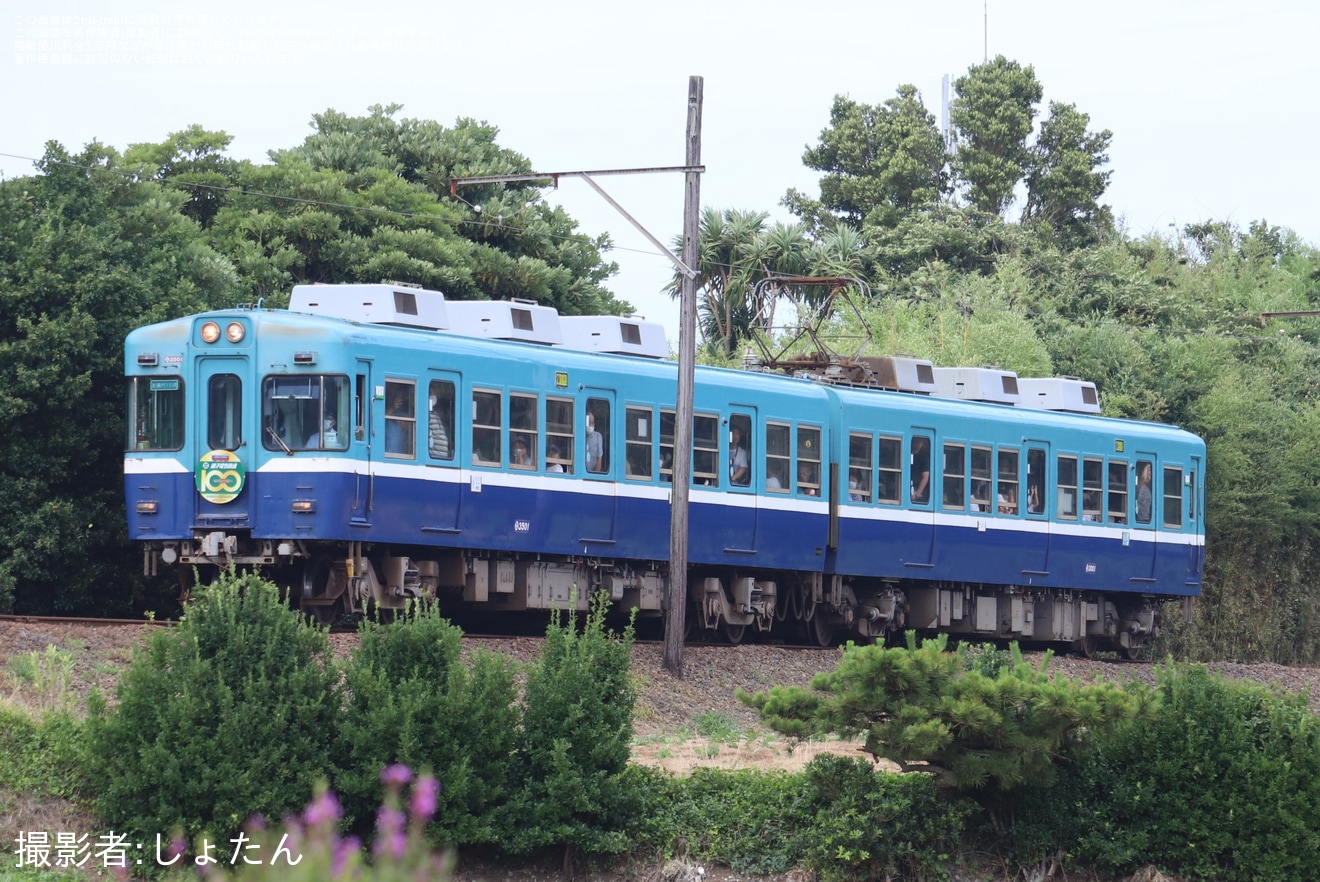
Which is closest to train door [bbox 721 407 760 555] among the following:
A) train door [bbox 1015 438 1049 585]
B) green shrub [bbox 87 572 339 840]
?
train door [bbox 1015 438 1049 585]

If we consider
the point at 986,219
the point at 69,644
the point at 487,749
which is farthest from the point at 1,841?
the point at 986,219

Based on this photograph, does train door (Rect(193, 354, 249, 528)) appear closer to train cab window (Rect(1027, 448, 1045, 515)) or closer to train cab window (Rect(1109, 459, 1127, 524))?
train cab window (Rect(1027, 448, 1045, 515))

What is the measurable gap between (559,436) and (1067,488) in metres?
9.44

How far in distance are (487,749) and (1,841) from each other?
3.32 meters

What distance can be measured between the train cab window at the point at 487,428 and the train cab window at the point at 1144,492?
39.8ft

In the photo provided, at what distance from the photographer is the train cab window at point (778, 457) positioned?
23875mm

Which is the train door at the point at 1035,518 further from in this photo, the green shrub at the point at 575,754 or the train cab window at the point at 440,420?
the green shrub at the point at 575,754

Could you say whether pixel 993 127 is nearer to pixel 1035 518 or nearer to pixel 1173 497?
pixel 1173 497

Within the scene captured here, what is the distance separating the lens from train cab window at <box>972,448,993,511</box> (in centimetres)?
2631

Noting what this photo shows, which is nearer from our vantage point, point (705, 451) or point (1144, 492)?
point (705, 451)

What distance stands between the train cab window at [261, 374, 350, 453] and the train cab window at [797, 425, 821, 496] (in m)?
7.07

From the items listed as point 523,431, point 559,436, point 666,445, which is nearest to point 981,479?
point 666,445

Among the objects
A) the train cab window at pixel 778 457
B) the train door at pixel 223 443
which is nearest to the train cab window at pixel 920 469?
the train cab window at pixel 778 457

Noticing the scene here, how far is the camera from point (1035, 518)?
27.1 meters
